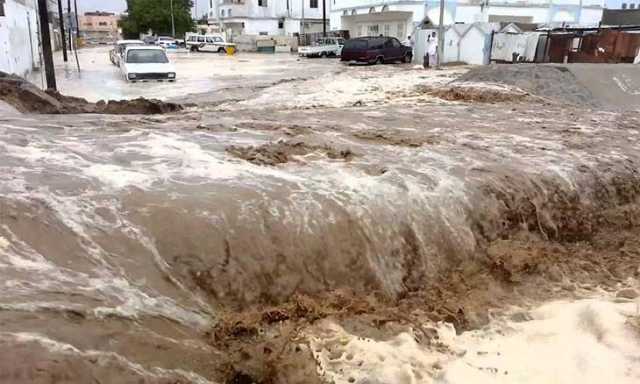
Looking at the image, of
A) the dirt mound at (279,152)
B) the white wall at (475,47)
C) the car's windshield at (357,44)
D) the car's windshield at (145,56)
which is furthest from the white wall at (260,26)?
the dirt mound at (279,152)

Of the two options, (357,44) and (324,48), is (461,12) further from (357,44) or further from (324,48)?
(357,44)

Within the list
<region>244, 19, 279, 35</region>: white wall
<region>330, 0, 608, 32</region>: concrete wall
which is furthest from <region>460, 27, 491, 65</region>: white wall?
<region>244, 19, 279, 35</region>: white wall

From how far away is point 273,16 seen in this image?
213 feet

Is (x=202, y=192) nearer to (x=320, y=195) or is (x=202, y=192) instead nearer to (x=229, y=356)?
→ (x=320, y=195)

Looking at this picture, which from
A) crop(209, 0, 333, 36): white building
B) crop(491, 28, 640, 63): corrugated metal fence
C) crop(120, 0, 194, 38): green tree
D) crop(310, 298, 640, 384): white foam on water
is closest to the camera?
crop(310, 298, 640, 384): white foam on water

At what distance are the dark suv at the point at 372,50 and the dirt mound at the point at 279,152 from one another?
2632 centimetres

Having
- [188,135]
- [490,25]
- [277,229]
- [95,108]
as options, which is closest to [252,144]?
[188,135]

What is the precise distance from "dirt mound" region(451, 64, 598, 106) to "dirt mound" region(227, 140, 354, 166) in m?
10.3

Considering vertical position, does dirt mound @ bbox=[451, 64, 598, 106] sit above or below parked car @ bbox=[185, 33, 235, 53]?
below

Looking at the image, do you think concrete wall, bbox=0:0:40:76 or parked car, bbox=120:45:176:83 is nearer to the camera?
concrete wall, bbox=0:0:40:76

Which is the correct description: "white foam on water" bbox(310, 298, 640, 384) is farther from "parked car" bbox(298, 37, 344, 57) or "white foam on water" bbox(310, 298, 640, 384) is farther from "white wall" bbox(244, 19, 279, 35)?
"white wall" bbox(244, 19, 279, 35)

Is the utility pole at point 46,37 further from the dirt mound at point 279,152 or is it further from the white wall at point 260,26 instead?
the white wall at point 260,26

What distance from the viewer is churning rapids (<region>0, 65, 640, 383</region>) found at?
10.9ft

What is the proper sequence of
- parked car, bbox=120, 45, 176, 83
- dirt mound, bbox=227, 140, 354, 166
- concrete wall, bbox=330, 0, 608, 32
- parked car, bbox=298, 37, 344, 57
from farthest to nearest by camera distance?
parked car, bbox=298, 37, 344, 57 < concrete wall, bbox=330, 0, 608, 32 < parked car, bbox=120, 45, 176, 83 < dirt mound, bbox=227, 140, 354, 166
